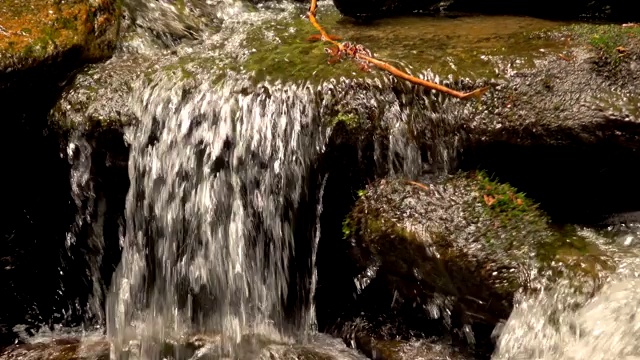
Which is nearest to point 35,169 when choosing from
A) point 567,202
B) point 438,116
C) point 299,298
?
point 299,298

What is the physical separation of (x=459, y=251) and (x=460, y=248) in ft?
0.06

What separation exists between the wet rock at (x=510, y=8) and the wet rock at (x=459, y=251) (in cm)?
239

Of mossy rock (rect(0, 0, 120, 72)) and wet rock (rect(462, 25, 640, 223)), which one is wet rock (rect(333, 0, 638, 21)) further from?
mossy rock (rect(0, 0, 120, 72))

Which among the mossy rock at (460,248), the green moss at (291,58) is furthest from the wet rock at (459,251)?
the green moss at (291,58)

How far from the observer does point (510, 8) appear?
512 centimetres

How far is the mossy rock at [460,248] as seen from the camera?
9.16ft

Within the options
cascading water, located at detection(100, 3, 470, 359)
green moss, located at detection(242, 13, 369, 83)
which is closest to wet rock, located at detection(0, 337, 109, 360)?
cascading water, located at detection(100, 3, 470, 359)

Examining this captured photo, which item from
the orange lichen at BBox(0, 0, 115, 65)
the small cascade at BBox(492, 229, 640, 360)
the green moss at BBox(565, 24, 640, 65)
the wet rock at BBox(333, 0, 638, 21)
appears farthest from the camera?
the wet rock at BBox(333, 0, 638, 21)

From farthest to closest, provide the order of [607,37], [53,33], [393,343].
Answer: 1. [53,33]
2. [607,37]
3. [393,343]

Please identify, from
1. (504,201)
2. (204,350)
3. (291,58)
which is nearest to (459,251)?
(504,201)

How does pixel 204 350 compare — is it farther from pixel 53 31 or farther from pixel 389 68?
pixel 53 31

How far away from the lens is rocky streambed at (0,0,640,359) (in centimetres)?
301

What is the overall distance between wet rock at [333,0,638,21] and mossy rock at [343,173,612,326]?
7.82 feet

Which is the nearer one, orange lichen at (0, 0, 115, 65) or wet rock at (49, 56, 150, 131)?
wet rock at (49, 56, 150, 131)
